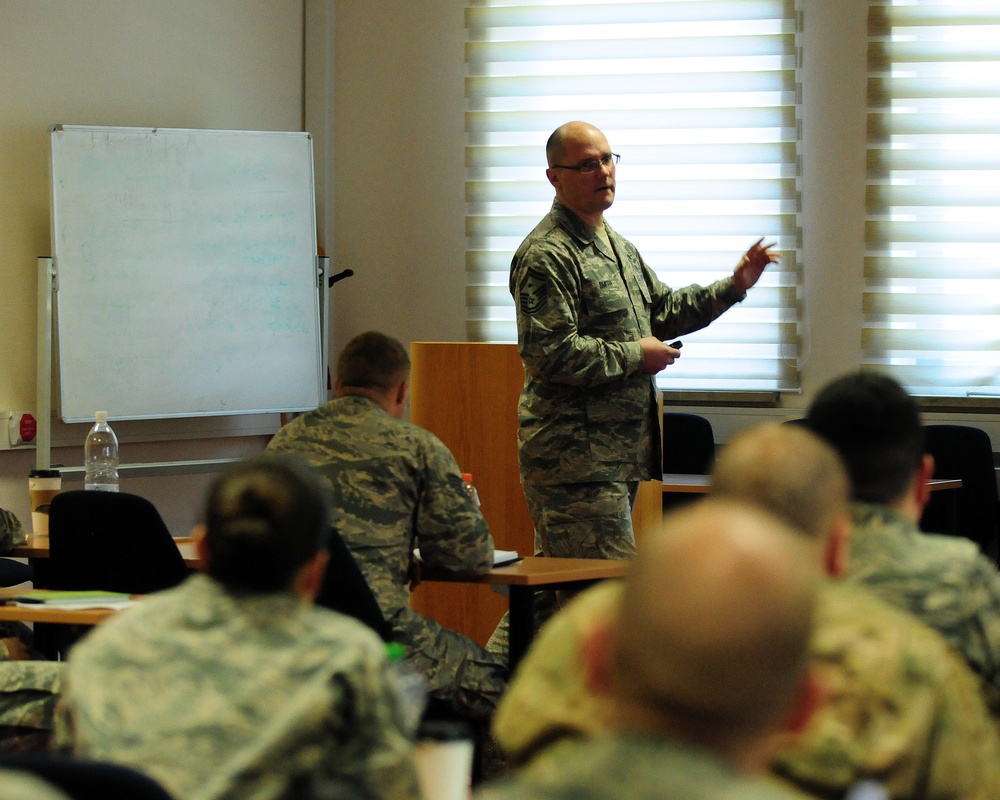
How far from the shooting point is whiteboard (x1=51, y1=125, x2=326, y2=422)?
4738mm

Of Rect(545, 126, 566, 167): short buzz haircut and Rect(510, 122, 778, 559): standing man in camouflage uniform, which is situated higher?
Rect(545, 126, 566, 167): short buzz haircut

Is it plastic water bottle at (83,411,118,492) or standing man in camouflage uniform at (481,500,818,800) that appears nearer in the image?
standing man in camouflage uniform at (481,500,818,800)

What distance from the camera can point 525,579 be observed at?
282 centimetres

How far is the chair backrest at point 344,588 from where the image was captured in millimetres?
2389

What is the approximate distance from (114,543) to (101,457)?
1.49 m

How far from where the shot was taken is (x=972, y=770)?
1.32 metres

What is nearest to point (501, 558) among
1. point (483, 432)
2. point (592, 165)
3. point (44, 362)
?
point (483, 432)

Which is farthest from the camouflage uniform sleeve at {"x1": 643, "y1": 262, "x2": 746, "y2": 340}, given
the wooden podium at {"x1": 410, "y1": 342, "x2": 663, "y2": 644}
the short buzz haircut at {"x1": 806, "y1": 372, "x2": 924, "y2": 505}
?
Answer: the short buzz haircut at {"x1": 806, "y1": 372, "x2": 924, "y2": 505}

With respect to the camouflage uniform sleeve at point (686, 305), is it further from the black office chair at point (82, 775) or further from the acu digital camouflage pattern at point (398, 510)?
the black office chair at point (82, 775)

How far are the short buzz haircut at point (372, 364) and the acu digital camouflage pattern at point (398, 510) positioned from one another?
0.05m

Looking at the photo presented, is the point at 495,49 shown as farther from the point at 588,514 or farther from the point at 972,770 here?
the point at 972,770

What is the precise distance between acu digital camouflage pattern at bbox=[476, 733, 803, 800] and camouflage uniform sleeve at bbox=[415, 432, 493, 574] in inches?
78.3

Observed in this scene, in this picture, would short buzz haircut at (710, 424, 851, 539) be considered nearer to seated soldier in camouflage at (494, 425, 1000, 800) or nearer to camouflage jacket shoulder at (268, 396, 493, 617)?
seated soldier in camouflage at (494, 425, 1000, 800)

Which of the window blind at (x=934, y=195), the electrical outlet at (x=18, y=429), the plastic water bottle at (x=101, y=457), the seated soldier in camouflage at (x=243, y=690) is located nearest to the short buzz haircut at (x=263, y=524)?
the seated soldier in camouflage at (x=243, y=690)
